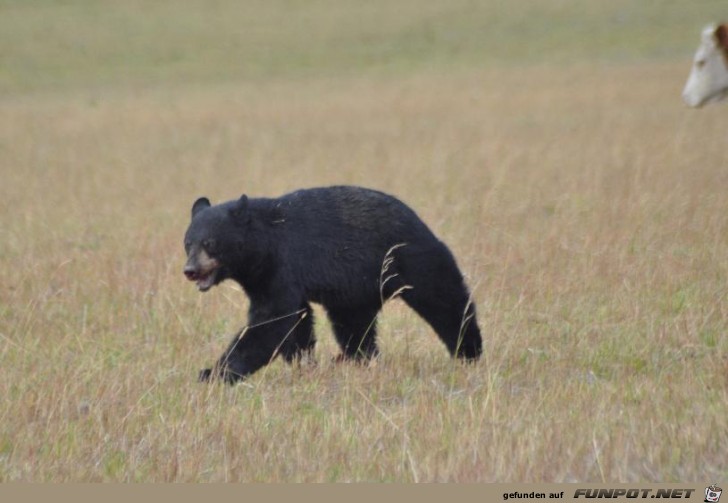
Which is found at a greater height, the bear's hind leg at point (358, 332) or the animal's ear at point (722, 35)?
the animal's ear at point (722, 35)

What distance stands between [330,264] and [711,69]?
7.95 feet

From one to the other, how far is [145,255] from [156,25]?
3990cm

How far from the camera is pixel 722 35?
20.9 feet

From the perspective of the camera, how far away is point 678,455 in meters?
5.16

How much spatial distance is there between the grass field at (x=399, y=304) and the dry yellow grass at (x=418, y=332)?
1.0 inches

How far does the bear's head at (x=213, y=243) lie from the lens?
23.2ft

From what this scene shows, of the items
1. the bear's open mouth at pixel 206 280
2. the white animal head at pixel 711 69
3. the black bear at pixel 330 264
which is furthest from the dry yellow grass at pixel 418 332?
the white animal head at pixel 711 69

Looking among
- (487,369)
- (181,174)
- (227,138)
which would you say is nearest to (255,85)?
(227,138)

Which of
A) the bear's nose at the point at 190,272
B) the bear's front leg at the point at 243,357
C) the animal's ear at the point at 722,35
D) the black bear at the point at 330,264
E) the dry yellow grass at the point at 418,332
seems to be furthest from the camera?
the black bear at the point at 330,264

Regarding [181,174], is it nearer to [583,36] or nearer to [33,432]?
[33,432]

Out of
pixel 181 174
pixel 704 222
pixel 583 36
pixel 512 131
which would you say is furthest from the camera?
pixel 583 36

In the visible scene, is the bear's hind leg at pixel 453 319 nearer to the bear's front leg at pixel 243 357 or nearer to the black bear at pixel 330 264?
the black bear at pixel 330 264

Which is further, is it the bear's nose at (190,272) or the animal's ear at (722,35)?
the bear's nose at (190,272)

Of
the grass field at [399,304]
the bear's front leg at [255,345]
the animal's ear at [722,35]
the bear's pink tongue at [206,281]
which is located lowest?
the grass field at [399,304]
